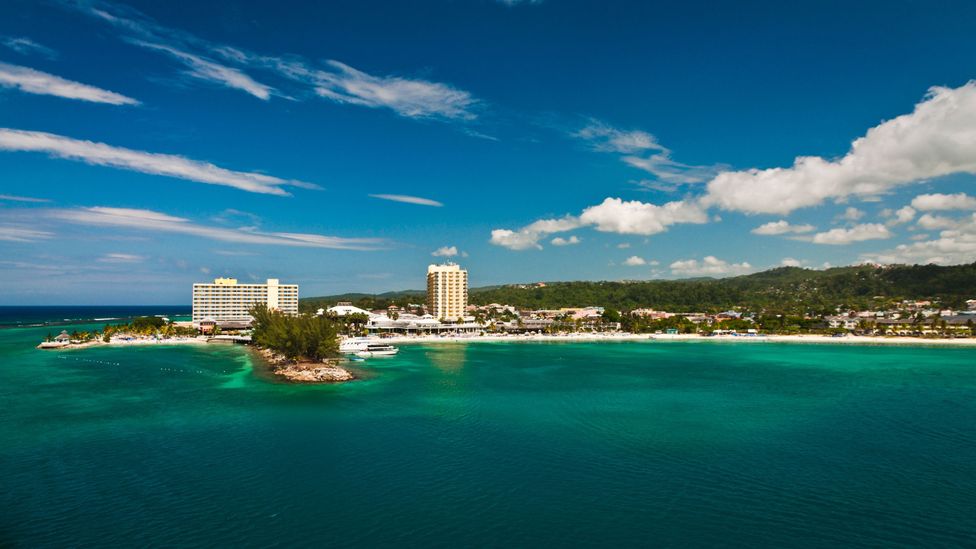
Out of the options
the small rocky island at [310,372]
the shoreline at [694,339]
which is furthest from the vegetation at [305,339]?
the shoreline at [694,339]

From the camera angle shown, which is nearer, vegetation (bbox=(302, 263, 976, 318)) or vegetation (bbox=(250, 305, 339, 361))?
vegetation (bbox=(250, 305, 339, 361))

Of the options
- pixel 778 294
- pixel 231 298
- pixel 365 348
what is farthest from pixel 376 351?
pixel 778 294

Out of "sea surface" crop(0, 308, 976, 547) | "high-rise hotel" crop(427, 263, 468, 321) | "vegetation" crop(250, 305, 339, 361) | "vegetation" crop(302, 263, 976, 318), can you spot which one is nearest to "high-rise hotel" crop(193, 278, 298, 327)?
"vegetation" crop(302, 263, 976, 318)

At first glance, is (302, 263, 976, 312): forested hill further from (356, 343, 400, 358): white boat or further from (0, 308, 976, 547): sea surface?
(0, 308, 976, 547): sea surface

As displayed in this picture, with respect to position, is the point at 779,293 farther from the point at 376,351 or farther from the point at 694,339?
the point at 376,351

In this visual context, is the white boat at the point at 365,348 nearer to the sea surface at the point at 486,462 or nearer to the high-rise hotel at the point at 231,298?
the sea surface at the point at 486,462

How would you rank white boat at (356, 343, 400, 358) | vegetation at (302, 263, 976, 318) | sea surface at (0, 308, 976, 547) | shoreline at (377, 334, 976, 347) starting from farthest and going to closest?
vegetation at (302, 263, 976, 318)
shoreline at (377, 334, 976, 347)
white boat at (356, 343, 400, 358)
sea surface at (0, 308, 976, 547)
